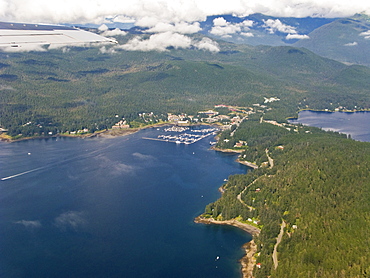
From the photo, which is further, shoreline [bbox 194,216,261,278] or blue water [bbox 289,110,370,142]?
blue water [bbox 289,110,370,142]

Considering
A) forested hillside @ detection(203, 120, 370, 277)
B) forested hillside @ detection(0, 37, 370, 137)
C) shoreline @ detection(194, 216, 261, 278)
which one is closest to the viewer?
forested hillside @ detection(203, 120, 370, 277)

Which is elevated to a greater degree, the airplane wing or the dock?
the airplane wing

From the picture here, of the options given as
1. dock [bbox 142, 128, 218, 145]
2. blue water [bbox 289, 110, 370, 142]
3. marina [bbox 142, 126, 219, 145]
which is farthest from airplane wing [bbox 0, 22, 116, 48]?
blue water [bbox 289, 110, 370, 142]

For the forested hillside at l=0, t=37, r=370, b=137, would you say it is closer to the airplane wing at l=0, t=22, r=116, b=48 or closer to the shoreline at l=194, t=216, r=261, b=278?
the shoreline at l=194, t=216, r=261, b=278

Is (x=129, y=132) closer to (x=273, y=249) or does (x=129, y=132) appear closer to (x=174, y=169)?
(x=174, y=169)

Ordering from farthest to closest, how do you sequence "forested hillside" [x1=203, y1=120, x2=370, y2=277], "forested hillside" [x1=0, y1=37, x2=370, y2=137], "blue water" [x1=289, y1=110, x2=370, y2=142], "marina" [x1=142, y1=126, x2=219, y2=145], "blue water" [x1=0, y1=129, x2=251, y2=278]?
"forested hillside" [x1=0, y1=37, x2=370, y2=137] → "blue water" [x1=289, y1=110, x2=370, y2=142] → "marina" [x1=142, y1=126, x2=219, y2=145] → "blue water" [x1=0, y1=129, x2=251, y2=278] → "forested hillside" [x1=203, y1=120, x2=370, y2=277]

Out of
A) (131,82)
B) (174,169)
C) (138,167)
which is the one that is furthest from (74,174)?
(131,82)
